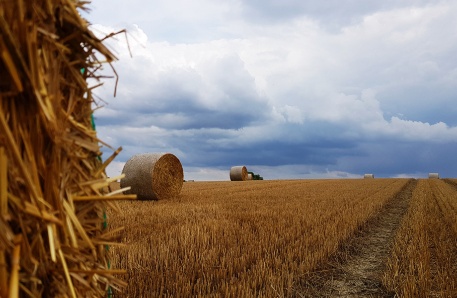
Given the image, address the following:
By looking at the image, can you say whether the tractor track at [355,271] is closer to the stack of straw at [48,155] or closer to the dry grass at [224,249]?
the dry grass at [224,249]

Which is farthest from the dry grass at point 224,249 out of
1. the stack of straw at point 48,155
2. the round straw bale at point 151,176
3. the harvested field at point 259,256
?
the round straw bale at point 151,176

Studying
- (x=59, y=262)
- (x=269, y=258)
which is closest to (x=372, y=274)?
(x=269, y=258)

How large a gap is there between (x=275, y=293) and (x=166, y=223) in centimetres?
391

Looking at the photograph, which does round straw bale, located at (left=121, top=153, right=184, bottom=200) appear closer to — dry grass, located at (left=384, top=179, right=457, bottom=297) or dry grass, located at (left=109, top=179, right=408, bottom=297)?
dry grass, located at (left=109, top=179, right=408, bottom=297)

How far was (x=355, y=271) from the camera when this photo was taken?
596 centimetres

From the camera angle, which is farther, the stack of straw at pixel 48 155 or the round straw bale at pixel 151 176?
the round straw bale at pixel 151 176

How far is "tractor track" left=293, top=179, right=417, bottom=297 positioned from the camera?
498cm

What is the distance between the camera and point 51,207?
224 centimetres

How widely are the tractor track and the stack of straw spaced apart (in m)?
2.95

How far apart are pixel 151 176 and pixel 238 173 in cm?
1921

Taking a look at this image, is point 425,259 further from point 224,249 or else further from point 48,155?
point 48,155

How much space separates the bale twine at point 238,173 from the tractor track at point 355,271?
2214 cm

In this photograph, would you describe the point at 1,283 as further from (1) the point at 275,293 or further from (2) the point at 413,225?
(2) the point at 413,225

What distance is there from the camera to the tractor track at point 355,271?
498 centimetres
